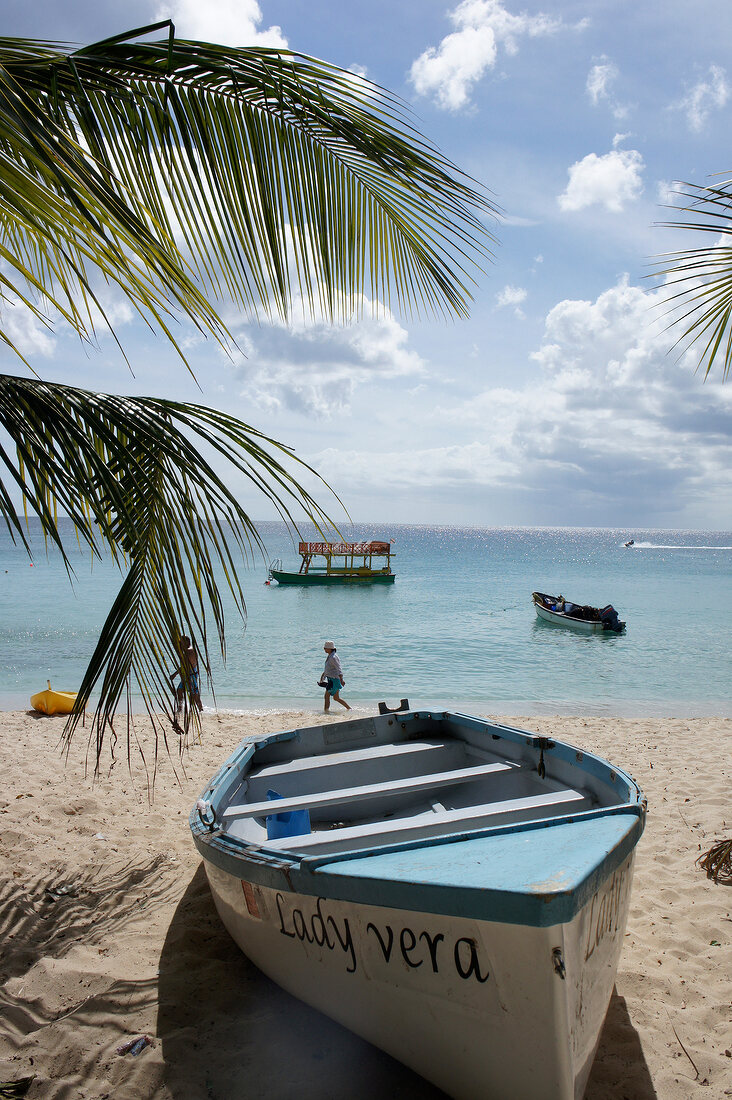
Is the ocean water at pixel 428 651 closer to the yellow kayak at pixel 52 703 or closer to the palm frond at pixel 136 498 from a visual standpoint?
the palm frond at pixel 136 498

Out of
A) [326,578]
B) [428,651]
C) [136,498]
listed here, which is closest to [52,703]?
[136,498]

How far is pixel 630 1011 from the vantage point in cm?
389

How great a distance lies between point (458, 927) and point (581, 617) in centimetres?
2465

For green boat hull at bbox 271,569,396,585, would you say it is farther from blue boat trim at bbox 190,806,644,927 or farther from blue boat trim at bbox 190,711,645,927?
blue boat trim at bbox 190,711,645,927

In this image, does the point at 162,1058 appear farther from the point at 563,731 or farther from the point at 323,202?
the point at 563,731

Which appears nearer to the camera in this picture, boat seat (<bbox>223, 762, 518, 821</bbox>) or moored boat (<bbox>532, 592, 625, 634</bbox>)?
boat seat (<bbox>223, 762, 518, 821</bbox>)

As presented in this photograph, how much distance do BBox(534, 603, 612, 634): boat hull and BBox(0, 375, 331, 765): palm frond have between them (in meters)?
24.2

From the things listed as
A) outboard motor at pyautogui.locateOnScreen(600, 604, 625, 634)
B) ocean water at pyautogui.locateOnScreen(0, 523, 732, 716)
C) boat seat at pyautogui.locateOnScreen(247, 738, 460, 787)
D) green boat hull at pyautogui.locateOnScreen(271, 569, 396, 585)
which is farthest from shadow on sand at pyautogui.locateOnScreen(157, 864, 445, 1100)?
green boat hull at pyautogui.locateOnScreen(271, 569, 396, 585)

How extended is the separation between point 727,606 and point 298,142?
141 feet

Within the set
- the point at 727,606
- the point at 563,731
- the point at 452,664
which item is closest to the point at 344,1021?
the point at 563,731

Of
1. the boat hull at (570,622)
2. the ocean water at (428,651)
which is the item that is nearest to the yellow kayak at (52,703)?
the ocean water at (428,651)

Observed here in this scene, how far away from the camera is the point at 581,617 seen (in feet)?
85.1

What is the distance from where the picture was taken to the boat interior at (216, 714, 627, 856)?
429cm

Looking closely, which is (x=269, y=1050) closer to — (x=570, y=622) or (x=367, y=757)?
(x=367, y=757)
